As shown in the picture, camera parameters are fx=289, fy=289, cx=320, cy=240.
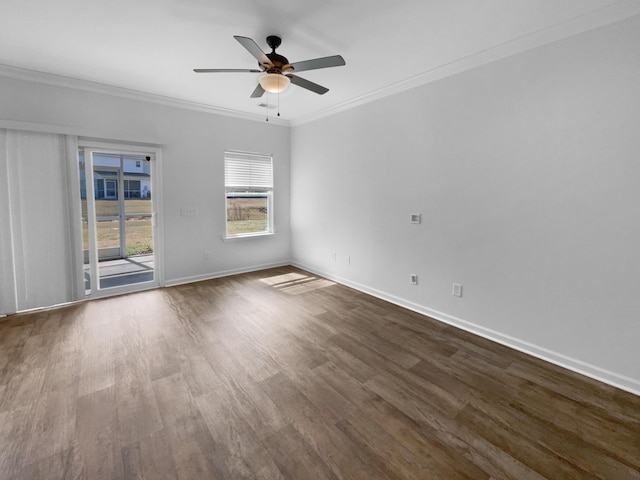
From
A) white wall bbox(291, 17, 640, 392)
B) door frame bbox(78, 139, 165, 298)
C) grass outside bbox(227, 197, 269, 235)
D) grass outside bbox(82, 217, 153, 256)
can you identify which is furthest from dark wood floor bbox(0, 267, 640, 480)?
grass outside bbox(227, 197, 269, 235)

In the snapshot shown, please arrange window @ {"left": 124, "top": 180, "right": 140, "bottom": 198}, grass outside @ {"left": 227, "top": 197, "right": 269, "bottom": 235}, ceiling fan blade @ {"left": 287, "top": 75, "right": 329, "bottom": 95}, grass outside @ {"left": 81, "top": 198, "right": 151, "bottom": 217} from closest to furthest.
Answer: ceiling fan blade @ {"left": 287, "top": 75, "right": 329, "bottom": 95}, grass outside @ {"left": 81, "top": 198, "right": 151, "bottom": 217}, window @ {"left": 124, "top": 180, "right": 140, "bottom": 198}, grass outside @ {"left": 227, "top": 197, "right": 269, "bottom": 235}

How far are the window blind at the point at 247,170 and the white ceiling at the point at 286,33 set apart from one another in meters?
1.60

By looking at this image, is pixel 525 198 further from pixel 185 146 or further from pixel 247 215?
pixel 185 146

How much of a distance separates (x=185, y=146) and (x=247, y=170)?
3.55 ft

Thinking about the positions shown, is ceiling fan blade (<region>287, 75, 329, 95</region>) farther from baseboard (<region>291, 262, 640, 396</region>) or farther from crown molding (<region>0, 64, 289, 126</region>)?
baseboard (<region>291, 262, 640, 396</region>)

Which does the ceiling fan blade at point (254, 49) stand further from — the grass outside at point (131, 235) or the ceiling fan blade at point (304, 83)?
the grass outside at point (131, 235)

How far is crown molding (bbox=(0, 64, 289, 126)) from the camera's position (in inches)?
127

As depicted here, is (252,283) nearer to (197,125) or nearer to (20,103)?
(197,125)

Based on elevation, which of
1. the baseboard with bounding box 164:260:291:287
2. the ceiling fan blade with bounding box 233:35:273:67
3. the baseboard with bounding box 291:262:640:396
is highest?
the ceiling fan blade with bounding box 233:35:273:67

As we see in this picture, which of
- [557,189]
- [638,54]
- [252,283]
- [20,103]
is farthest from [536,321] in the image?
[20,103]

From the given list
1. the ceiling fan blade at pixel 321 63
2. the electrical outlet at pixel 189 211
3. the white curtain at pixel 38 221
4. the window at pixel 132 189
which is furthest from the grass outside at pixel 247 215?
the ceiling fan blade at pixel 321 63

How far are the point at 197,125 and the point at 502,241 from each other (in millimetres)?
4439

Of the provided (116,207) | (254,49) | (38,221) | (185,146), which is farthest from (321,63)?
(38,221)

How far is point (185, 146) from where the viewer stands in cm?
442
